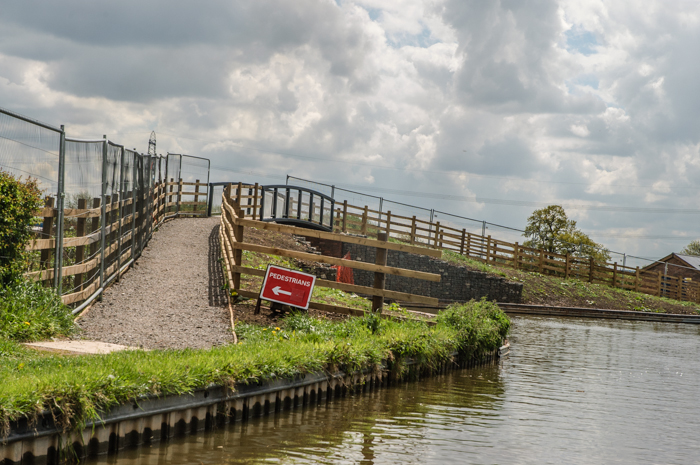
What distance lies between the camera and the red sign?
10000 millimetres

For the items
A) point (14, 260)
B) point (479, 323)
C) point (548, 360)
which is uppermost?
point (14, 260)

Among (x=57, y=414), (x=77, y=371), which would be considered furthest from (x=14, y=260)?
(x=57, y=414)

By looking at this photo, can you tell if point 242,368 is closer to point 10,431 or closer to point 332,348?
point 332,348

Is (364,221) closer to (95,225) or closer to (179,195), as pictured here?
(179,195)

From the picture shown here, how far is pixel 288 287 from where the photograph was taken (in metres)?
10.0

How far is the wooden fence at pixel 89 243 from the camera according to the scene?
300 inches

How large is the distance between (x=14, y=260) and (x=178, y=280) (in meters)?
5.87

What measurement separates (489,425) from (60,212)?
551 centimetres

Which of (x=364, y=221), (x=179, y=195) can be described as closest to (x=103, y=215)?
(x=179, y=195)

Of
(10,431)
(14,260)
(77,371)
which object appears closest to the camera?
(10,431)

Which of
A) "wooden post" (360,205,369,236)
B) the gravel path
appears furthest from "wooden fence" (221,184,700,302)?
the gravel path

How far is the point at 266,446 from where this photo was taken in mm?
5184

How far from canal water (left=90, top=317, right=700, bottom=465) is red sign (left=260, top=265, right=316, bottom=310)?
2499 mm

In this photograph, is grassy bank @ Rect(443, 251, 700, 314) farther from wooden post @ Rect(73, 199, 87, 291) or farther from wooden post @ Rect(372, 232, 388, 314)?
wooden post @ Rect(73, 199, 87, 291)
